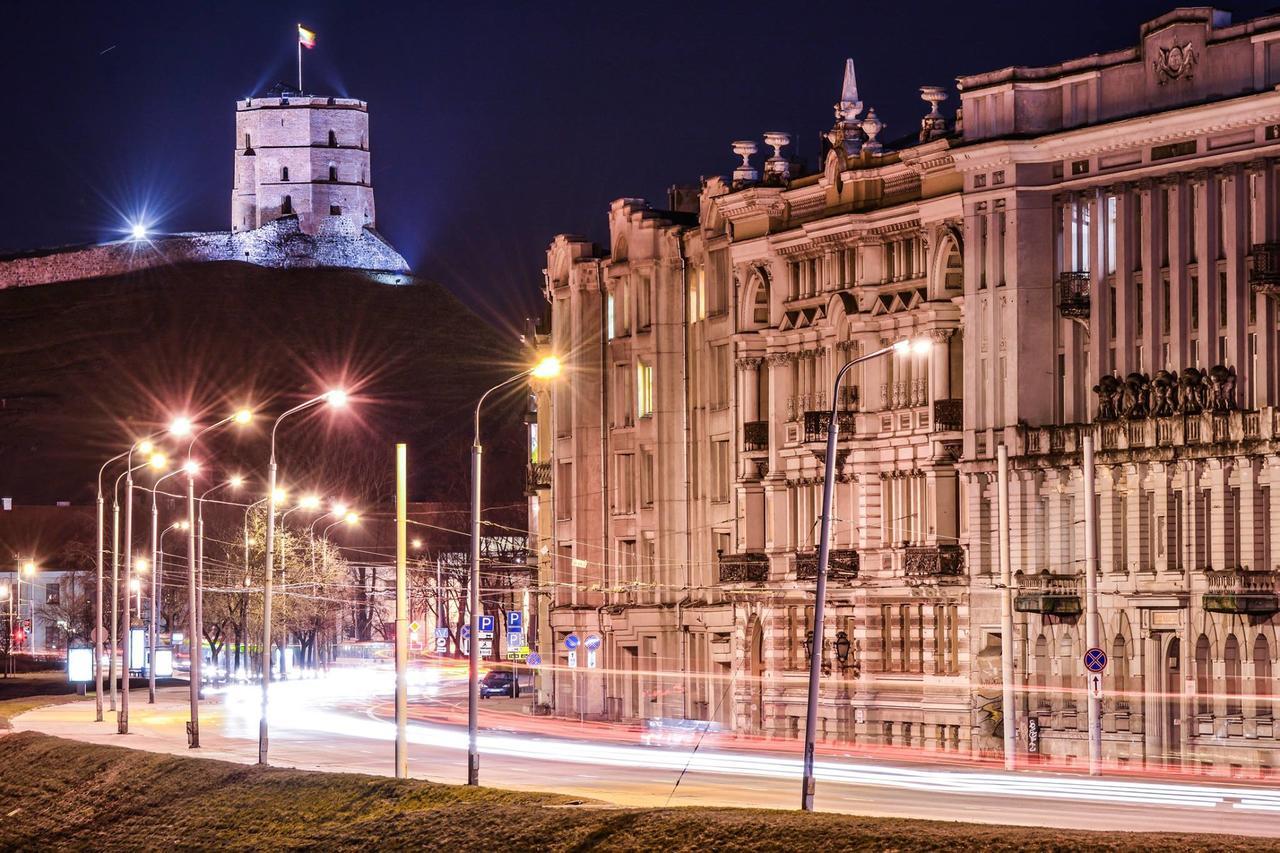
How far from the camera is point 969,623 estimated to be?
76000 mm

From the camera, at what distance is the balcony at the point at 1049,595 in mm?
72250

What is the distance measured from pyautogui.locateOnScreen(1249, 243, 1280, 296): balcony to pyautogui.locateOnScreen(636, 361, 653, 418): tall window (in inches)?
1343

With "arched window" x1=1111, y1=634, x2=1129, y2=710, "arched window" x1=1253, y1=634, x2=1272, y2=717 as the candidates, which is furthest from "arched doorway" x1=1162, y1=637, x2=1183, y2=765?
"arched window" x1=1253, y1=634, x2=1272, y2=717

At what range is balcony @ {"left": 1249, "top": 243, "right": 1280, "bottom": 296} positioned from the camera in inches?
2606

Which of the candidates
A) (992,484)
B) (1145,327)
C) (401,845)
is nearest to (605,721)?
(992,484)

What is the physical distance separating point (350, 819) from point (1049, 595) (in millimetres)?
27449

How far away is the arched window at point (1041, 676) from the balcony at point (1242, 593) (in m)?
6.69

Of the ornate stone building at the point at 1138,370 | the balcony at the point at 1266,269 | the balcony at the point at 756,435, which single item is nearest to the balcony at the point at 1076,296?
the ornate stone building at the point at 1138,370

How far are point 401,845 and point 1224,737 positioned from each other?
2665 cm

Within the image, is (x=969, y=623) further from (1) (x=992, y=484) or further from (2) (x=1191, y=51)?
(2) (x=1191, y=51)

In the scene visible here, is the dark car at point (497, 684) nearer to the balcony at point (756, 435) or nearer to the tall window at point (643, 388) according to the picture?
the tall window at point (643, 388)

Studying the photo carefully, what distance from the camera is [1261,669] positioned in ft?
217

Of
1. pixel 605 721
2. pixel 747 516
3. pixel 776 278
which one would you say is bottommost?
pixel 605 721

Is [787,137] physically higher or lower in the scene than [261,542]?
higher
